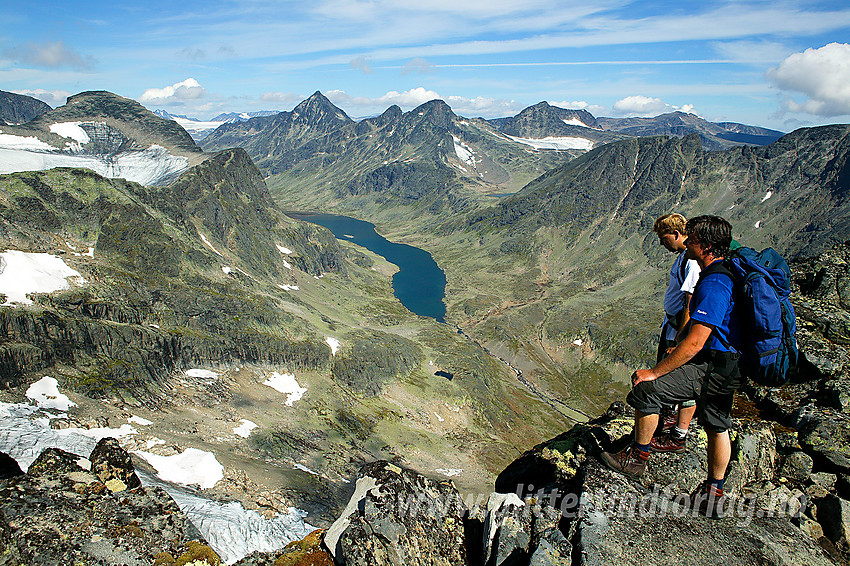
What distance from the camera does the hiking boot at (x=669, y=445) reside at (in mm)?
13953

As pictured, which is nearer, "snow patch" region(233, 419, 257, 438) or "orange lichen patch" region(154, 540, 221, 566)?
"orange lichen patch" region(154, 540, 221, 566)

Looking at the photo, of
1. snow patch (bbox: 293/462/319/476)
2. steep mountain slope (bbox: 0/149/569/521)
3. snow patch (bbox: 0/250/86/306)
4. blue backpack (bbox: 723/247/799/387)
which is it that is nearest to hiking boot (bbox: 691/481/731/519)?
blue backpack (bbox: 723/247/799/387)

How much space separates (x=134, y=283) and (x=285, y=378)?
3813 centimetres

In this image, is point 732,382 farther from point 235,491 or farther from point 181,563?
point 235,491

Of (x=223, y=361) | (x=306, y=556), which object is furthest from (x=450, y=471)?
(x=306, y=556)

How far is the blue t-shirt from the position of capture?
1121cm

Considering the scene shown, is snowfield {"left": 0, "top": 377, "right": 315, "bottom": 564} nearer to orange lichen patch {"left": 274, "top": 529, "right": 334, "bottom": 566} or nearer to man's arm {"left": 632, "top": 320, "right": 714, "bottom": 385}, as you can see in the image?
orange lichen patch {"left": 274, "top": 529, "right": 334, "bottom": 566}

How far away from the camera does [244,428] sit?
76812 mm

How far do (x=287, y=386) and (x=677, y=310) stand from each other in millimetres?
99801

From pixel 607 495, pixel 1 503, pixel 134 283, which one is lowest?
pixel 134 283

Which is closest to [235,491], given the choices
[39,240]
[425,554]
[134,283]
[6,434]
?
[6,434]

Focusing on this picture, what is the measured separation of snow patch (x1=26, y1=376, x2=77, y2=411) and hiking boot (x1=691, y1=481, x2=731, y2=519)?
233 feet

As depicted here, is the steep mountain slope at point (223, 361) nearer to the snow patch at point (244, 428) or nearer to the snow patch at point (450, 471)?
the snow patch at point (450, 471)

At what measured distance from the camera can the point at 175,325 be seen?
323ft
